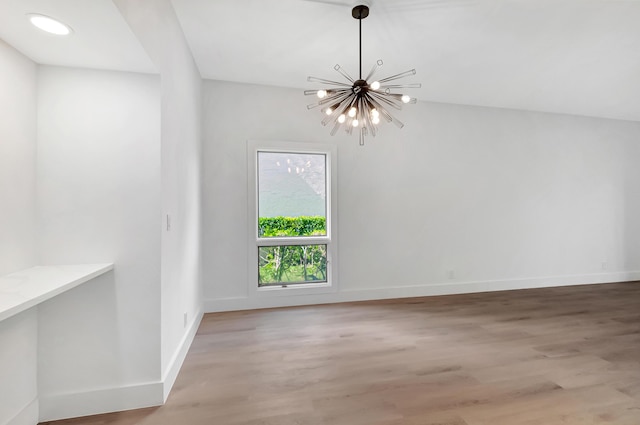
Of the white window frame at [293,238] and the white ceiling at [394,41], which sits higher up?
the white ceiling at [394,41]

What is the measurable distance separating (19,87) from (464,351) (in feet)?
12.3

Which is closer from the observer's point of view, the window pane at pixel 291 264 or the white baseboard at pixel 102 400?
the white baseboard at pixel 102 400

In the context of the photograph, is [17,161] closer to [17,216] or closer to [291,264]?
[17,216]

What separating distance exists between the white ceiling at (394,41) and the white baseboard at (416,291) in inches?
110

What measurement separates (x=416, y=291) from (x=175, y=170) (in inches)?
142

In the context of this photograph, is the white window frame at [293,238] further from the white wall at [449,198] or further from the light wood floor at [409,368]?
the light wood floor at [409,368]

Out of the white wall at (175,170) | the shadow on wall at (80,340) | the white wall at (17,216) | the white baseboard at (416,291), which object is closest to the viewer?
the white wall at (17,216)

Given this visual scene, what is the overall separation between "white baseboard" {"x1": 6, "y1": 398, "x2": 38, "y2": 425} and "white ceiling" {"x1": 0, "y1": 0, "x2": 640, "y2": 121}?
2.04 meters

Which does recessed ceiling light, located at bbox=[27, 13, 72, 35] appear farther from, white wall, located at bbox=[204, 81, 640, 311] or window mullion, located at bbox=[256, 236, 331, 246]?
window mullion, located at bbox=[256, 236, 331, 246]

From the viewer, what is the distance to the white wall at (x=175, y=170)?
1.78 m

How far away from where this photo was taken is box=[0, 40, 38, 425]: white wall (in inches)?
57.4

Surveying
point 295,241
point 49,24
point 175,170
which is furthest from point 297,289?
point 49,24

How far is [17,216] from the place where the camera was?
1.54 metres

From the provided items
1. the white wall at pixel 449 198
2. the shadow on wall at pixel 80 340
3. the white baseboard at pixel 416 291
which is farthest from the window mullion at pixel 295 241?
the shadow on wall at pixel 80 340
